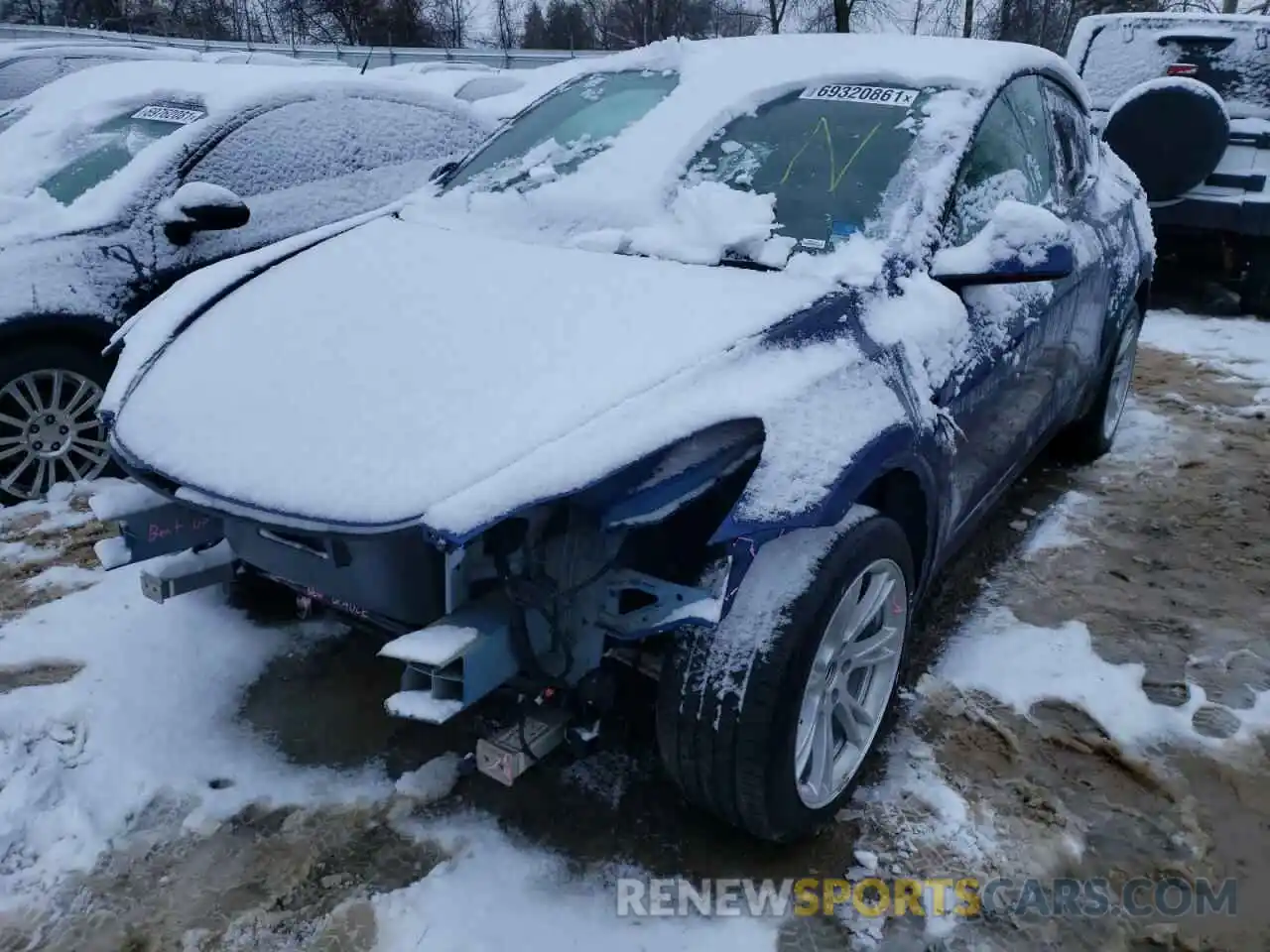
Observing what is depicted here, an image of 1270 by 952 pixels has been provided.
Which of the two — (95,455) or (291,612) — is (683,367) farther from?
(95,455)

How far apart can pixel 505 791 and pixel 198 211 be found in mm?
2942

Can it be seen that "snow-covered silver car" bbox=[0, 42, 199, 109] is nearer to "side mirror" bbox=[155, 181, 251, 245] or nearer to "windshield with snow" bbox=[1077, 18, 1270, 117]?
"side mirror" bbox=[155, 181, 251, 245]

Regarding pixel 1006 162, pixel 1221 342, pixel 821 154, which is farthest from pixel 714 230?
pixel 1221 342

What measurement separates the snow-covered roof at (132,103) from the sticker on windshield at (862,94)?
2.91 meters

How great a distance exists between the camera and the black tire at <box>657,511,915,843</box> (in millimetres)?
1984

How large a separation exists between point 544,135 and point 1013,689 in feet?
7.76

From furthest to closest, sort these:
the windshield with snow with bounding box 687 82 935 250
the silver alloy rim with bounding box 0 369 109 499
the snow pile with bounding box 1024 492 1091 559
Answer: the silver alloy rim with bounding box 0 369 109 499
the snow pile with bounding box 1024 492 1091 559
the windshield with snow with bounding box 687 82 935 250

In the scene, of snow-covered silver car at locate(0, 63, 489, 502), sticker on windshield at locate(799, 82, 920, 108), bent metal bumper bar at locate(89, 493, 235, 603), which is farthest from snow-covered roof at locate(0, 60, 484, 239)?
sticker on windshield at locate(799, 82, 920, 108)

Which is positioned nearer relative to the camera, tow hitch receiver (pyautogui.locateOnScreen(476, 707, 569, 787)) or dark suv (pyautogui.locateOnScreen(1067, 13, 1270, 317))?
tow hitch receiver (pyautogui.locateOnScreen(476, 707, 569, 787))

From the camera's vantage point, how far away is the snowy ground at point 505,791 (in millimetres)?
2125

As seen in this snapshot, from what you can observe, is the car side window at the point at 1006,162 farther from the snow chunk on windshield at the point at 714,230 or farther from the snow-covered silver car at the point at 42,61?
the snow-covered silver car at the point at 42,61

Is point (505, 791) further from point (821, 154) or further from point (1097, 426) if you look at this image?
point (1097, 426)

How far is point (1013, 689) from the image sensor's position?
2920 millimetres

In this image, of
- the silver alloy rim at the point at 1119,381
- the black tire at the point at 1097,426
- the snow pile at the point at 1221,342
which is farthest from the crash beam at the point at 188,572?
the snow pile at the point at 1221,342
